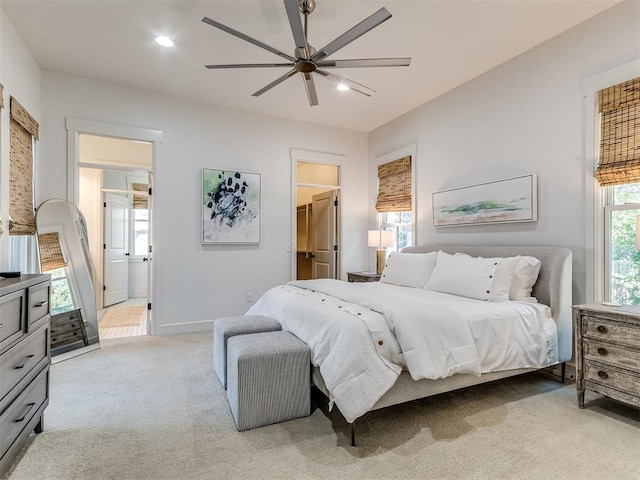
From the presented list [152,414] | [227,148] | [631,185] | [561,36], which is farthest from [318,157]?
[152,414]

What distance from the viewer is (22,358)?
5.78ft

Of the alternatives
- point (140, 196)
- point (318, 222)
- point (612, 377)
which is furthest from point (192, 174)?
point (612, 377)

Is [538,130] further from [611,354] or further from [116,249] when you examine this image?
[116,249]

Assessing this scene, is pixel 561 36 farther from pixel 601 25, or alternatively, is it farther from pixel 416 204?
pixel 416 204

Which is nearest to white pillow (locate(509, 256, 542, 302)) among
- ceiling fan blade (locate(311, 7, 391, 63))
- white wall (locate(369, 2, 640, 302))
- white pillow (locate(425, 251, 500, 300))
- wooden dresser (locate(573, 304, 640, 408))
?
white pillow (locate(425, 251, 500, 300))

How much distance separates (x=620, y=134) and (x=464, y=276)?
158cm

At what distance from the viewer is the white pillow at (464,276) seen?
2852mm

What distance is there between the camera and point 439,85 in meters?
3.94

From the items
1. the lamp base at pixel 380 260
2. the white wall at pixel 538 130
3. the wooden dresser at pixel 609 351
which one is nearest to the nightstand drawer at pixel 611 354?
the wooden dresser at pixel 609 351

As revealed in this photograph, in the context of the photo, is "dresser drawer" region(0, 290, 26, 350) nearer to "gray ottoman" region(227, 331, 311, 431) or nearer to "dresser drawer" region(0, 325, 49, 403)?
"dresser drawer" region(0, 325, 49, 403)

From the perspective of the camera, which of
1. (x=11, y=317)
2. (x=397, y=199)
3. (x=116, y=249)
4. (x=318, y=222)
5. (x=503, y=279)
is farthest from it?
(x=116, y=249)

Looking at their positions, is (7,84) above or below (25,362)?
above

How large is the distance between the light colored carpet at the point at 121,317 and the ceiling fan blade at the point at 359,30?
14.0 feet

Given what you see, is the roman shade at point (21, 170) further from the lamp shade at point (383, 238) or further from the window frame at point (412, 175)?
the window frame at point (412, 175)
